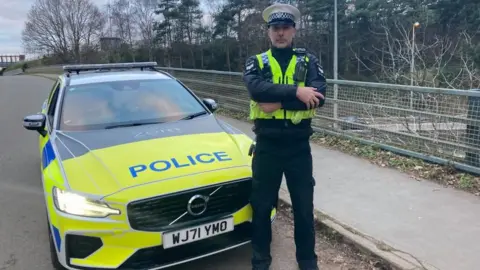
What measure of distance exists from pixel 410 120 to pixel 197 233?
Result: 4.10 metres

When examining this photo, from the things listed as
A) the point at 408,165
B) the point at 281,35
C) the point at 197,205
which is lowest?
the point at 408,165

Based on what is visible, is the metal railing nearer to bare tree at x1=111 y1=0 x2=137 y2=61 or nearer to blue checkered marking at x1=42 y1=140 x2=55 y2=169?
blue checkered marking at x1=42 y1=140 x2=55 y2=169

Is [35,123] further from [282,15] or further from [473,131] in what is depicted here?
[473,131]

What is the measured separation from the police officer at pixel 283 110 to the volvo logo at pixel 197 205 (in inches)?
15.3

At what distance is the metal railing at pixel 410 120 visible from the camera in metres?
5.14

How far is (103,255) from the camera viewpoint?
9.60ft

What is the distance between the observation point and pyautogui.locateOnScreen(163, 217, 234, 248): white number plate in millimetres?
2994

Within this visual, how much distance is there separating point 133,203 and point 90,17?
65.8 metres

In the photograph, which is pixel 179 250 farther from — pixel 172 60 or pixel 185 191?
pixel 172 60

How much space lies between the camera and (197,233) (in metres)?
3.08

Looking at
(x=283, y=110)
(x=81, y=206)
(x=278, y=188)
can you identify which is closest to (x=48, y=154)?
(x=81, y=206)

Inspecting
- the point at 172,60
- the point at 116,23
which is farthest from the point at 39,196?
the point at 116,23

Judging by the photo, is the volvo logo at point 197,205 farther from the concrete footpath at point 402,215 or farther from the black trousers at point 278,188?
the concrete footpath at point 402,215

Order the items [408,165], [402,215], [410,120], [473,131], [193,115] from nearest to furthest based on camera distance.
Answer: [402,215] → [193,115] → [473,131] → [408,165] → [410,120]
